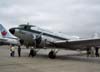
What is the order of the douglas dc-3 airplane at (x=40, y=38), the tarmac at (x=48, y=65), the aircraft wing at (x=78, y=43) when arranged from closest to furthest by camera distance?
the tarmac at (x=48, y=65) < the aircraft wing at (x=78, y=43) < the douglas dc-3 airplane at (x=40, y=38)

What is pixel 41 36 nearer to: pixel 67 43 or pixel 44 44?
pixel 44 44

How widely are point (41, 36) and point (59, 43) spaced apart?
6.36 feet

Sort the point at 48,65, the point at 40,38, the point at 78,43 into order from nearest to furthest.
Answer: the point at 48,65, the point at 78,43, the point at 40,38

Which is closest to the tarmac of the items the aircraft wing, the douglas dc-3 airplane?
the aircraft wing

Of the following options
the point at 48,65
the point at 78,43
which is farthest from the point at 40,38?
the point at 48,65

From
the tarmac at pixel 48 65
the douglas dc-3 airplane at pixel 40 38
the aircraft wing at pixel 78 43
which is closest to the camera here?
the tarmac at pixel 48 65

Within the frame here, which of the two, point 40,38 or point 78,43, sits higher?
point 40,38

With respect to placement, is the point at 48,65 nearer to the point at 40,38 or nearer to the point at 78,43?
the point at 78,43

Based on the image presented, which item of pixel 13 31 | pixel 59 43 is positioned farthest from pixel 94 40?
pixel 13 31

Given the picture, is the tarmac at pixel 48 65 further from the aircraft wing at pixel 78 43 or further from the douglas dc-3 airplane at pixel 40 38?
the douglas dc-3 airplane at pixel 40 38

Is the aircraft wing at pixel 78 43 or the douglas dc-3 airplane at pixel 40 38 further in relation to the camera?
the douglas dc-3 airplane at pixel 40 38

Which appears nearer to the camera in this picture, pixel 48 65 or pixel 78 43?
pixel 48 65

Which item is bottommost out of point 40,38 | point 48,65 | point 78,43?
point 48,65

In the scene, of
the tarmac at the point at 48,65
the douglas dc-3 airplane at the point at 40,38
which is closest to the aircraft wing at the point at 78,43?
the douglas dc-3 airplane at the point at 40,38
